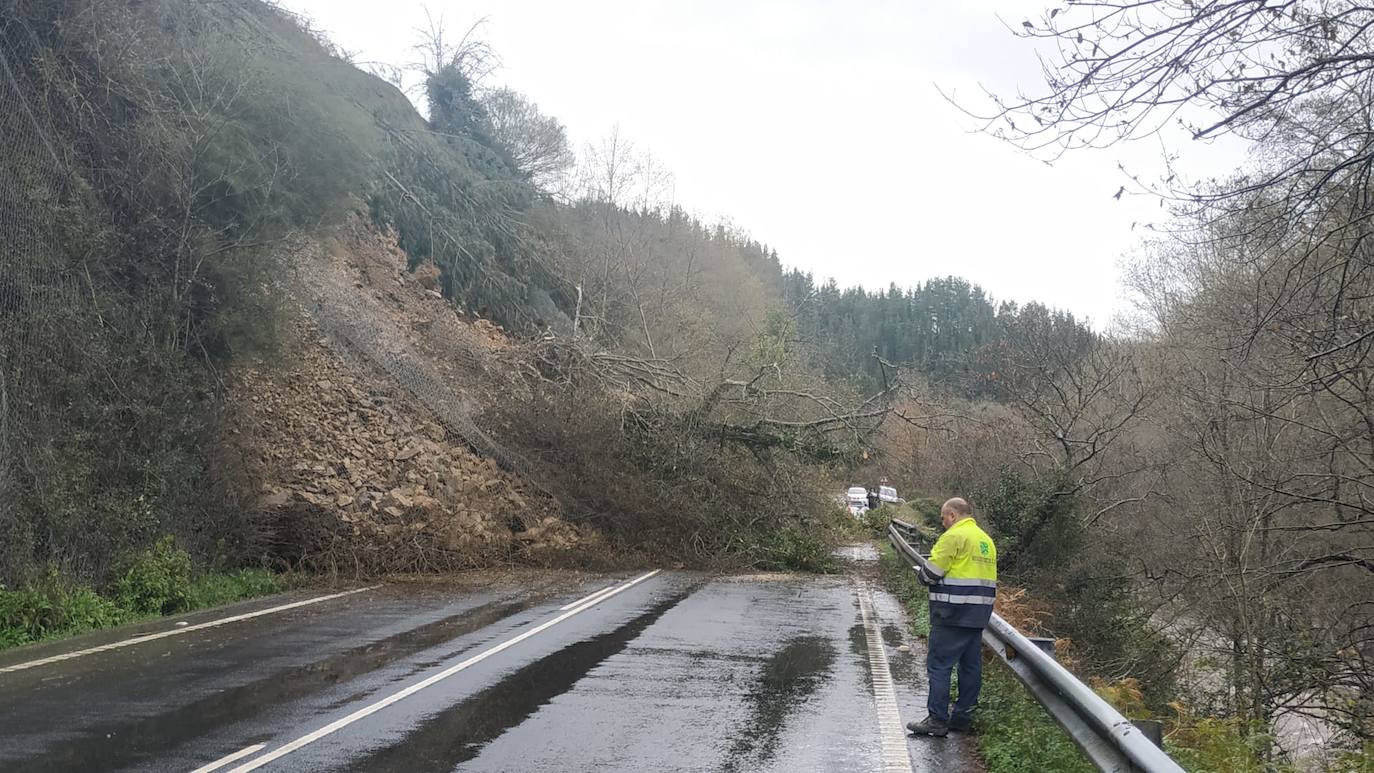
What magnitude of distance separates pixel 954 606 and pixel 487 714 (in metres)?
3.46

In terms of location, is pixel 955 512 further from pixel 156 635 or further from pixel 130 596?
pixel 130 596

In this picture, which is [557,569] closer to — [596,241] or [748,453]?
[748,453]

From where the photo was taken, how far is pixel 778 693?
9.48 m

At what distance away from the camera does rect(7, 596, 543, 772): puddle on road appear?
653 cm

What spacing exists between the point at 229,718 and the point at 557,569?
1501 centimetres

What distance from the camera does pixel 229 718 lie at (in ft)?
25.4

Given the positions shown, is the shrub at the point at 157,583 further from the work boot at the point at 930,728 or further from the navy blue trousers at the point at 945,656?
the navy blue trousers at the point at 945,656

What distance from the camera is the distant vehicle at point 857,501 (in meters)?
45.5

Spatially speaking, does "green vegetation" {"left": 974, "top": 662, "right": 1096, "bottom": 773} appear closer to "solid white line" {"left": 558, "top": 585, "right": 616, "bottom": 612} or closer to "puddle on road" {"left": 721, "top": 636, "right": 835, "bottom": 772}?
"puddle on road" {"left": 721, "top": 636, "right": 835, "bottom": 772}

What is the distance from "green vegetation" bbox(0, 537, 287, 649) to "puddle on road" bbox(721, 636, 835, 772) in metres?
7.67

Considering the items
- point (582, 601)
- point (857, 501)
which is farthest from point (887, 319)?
point (582, 601)

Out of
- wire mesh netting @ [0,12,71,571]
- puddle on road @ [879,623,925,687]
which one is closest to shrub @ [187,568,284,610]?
wire mesh netting @ [0,12,71,571]

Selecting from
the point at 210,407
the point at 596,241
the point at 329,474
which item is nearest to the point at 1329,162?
the point at 210,407

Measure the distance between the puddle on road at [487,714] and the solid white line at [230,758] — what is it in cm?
70
